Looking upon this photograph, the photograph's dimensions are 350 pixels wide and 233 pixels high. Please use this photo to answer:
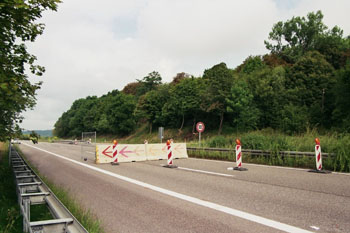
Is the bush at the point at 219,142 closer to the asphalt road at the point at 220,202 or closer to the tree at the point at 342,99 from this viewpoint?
the asphalt road at the point at 220,202

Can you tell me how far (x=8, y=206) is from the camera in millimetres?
5770

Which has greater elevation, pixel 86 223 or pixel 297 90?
pixel 297 90

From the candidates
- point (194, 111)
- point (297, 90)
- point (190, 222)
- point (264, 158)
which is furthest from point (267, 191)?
point (194, 111)

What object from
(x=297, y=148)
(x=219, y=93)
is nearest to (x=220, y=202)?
(x=297, y=148)

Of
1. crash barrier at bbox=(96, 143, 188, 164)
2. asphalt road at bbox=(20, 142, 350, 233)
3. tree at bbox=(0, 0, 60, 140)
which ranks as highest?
tree at bbox=(0, 0, 60, 140)

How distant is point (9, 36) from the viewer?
19.0 ft

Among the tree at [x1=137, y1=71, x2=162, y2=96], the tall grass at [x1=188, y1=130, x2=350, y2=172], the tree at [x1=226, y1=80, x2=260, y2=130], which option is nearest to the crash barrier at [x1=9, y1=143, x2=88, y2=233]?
the tall grass at [x1=188, y1=130, x2=350, y2=172]

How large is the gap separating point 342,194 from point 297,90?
1543 inches

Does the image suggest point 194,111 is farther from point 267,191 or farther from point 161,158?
point 267,191

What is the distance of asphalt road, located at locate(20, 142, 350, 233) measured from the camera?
453 centimetres

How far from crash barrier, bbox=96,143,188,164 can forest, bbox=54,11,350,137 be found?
22.6 m

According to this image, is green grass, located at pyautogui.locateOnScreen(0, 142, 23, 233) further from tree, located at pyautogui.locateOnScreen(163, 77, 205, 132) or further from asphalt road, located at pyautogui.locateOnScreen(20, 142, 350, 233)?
tree, located at pyautogui.locateOnScreen(163, 77, 205, 132)

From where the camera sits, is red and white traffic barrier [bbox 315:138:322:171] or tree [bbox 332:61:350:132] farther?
tree [bbox 332:61:350:132]

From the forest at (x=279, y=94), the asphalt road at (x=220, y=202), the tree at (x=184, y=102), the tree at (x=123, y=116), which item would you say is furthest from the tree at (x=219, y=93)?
the asphalt road at (x=220, y=202)
